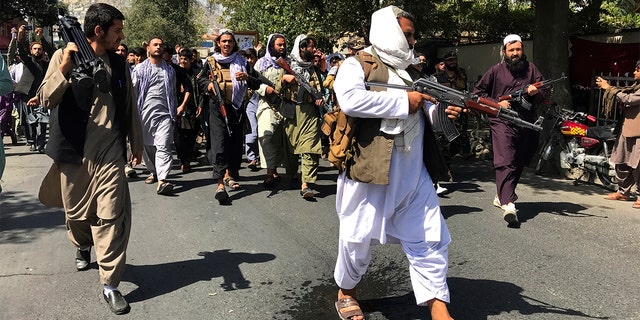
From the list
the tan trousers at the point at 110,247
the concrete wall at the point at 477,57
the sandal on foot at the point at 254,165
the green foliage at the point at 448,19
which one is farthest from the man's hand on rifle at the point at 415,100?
the green foliage at the point at 448,19

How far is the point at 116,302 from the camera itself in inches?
156

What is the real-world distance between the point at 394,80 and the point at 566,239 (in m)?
3.03

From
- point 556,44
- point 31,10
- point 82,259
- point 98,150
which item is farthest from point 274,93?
point 31,10

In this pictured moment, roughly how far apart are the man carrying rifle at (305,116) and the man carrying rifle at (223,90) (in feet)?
1.79

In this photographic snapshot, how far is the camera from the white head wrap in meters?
3.57

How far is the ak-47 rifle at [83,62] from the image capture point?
3.71 m

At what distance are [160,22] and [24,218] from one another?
1492 inches

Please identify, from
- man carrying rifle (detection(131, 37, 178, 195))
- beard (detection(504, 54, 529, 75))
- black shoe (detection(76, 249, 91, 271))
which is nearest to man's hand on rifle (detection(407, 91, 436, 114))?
black shoe (detection(76, 249, 91, 271))

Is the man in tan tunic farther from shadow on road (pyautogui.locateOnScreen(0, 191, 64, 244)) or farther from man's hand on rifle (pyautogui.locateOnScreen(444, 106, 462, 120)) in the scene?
man's hand on rifle (pyautogui.locateOnScreen(444, 106, 462, 120))

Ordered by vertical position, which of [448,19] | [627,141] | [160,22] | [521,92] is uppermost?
[160,22]

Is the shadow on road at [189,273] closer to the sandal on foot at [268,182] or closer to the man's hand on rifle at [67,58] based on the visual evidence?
the man's hand on rifle at [67,58]

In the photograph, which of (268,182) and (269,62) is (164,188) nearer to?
(268,182)

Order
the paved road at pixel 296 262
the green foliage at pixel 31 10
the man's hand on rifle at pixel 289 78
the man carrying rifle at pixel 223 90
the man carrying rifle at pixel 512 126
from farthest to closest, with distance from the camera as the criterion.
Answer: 1. the green foliage at pixel 31 10
2. the man carrying rifle at pixel 223 90
3. the man's hand on rifle at pixel 289 78
4. the man carrying rifle at pixel 512 126
5. the paved road at pixel 296 262

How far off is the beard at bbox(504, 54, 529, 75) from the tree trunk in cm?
336
